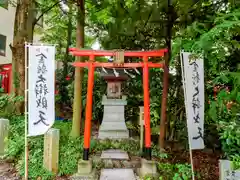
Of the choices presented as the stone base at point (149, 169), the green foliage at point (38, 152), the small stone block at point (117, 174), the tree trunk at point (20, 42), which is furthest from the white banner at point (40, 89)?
the tree trunk at point (20, 42)

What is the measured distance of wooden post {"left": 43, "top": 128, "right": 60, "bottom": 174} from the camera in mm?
5144

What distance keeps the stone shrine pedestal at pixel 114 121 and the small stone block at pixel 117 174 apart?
2.48m

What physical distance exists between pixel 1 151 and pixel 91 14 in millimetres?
4634

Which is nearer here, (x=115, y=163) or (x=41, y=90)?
(x=41, y=90)

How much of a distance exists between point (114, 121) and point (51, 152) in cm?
343

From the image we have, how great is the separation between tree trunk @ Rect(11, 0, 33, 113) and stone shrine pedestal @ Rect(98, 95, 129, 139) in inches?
106

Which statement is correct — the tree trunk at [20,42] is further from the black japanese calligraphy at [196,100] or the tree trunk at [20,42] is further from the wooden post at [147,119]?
the black japanese calligraphy at [196,100]

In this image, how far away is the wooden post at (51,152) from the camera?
514 cm

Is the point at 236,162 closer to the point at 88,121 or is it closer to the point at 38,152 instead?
the point at 88,121

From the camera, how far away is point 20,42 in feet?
24.0

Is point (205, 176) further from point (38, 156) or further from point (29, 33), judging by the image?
point (29, 33)

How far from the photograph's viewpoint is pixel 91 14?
7555mm

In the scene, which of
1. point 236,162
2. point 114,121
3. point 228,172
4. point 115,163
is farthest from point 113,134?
point 236,162

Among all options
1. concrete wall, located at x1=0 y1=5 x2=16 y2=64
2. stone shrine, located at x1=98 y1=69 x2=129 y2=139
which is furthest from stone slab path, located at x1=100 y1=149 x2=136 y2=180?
concrete wall, located at x1=0 y1=5 x2=16 y2=64
